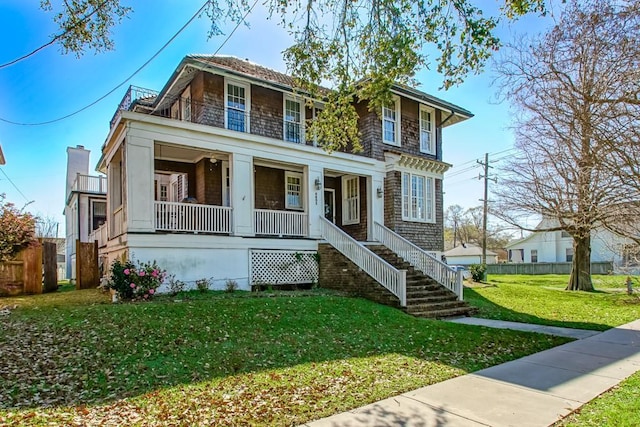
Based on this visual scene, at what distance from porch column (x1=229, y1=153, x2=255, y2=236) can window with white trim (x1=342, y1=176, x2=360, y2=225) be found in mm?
5825

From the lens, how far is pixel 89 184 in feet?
73.3

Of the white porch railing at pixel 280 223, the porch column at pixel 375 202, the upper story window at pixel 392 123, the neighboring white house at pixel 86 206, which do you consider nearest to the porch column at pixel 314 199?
the white porch railing at pixel 280 223

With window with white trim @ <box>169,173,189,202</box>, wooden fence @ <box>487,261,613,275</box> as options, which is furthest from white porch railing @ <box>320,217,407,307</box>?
wooden fence @ <box>487,261,613,275</box>

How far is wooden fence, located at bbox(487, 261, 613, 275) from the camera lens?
35025mm

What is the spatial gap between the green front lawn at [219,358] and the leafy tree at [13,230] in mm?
3331

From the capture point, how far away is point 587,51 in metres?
5.43

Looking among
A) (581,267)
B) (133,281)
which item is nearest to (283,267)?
(133,281)

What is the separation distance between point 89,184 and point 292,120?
1326 cm

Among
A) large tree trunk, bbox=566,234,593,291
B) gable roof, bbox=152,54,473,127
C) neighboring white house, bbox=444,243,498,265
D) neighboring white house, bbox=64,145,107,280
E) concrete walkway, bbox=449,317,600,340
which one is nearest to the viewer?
concrete walkway, bbox=449,317,600,340

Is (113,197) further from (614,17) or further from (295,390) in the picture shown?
(614,17)

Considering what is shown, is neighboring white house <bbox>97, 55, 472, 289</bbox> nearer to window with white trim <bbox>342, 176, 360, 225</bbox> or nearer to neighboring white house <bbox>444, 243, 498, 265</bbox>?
window with white trim <bbox>342, 176, 360, 225</bbox>

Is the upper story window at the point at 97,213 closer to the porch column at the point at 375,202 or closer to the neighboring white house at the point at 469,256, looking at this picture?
the porch column at the point at 375,202

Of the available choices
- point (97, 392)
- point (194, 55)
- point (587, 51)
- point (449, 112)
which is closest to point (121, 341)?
point (97, 392)

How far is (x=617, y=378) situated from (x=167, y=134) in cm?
1142
